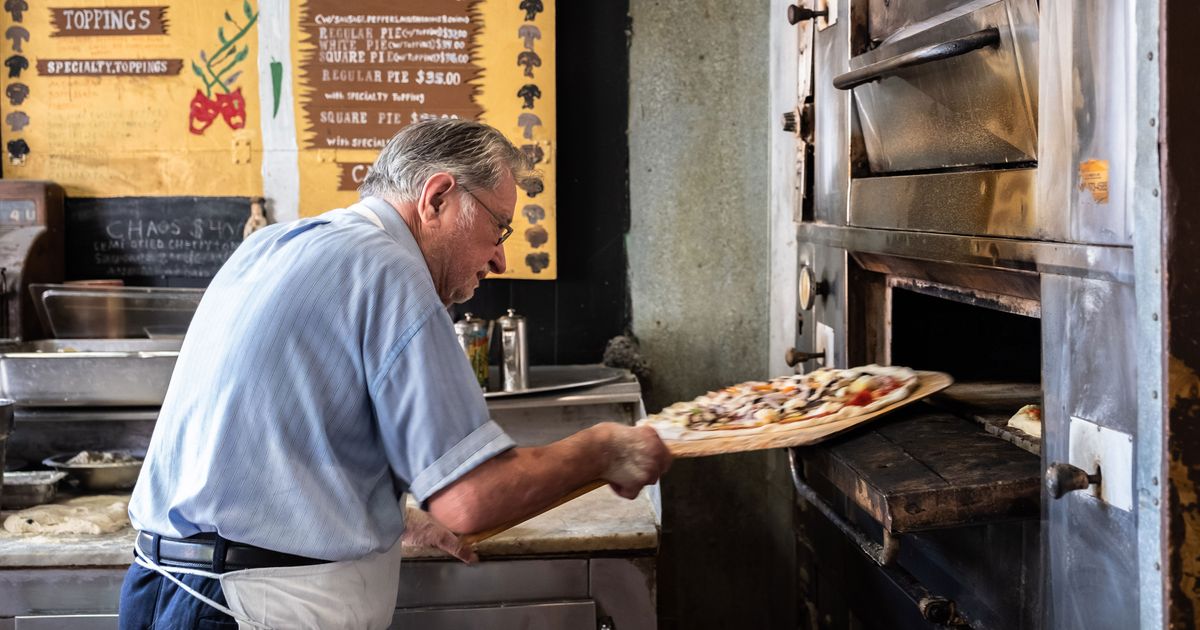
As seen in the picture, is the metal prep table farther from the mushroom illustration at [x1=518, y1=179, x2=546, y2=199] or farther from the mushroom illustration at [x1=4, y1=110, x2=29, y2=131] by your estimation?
the mushroom illustration at [x1=4, y1=110, x2=29, y2=131]

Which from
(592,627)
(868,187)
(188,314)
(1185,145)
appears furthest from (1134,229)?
(188,314)

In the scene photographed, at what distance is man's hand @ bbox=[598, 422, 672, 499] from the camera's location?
186 cm

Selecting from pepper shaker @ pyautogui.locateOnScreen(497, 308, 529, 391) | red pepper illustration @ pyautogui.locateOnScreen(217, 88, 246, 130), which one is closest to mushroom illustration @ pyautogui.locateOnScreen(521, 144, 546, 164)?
pepper shaker @ pyautogui.locateOnScreen(497, 308, 529, 391)

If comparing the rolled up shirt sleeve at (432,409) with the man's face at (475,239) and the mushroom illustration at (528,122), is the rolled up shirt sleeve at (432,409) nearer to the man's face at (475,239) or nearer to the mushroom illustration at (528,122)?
the man's face at (475,239)

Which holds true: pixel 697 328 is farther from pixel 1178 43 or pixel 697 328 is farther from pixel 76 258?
pixel 1178 43

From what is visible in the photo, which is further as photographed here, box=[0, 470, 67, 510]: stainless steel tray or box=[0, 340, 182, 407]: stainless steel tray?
box=[0, 340, 182, 407]: stainless steel tray

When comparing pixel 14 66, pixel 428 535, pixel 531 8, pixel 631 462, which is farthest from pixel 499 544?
pixel 14 66

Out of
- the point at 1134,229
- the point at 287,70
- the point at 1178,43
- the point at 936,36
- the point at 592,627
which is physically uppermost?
the point at 287,70

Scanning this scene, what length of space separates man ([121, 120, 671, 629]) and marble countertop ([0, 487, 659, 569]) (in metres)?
0.74

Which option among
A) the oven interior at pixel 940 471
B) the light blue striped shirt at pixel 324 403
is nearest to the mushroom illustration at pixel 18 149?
the light blue striped shirt at pixel 324 403

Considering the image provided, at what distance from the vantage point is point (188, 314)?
348 cm

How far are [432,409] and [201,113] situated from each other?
2522 millimetres

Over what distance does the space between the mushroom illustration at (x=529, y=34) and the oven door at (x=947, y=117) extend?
1.57 meters

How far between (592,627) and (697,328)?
4.65ft
